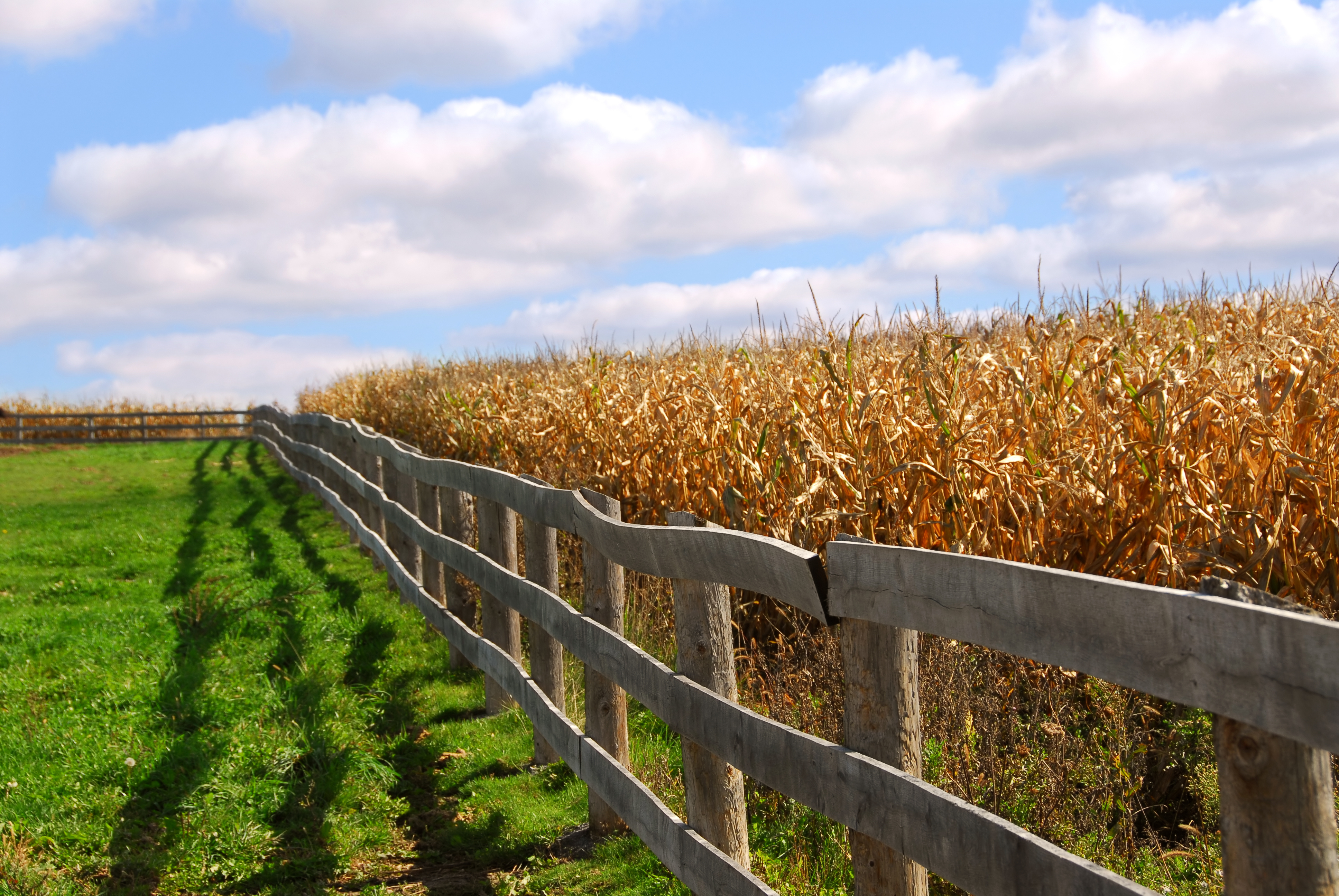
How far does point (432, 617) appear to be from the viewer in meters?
7.83

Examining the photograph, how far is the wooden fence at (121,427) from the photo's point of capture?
36688 mm

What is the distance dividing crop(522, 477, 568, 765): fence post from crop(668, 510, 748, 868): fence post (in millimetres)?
1672

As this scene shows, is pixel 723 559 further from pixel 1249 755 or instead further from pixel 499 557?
pixel 499 557

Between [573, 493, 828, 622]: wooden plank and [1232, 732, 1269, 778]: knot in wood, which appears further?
[573, 493, 828, 622]: wooden plank

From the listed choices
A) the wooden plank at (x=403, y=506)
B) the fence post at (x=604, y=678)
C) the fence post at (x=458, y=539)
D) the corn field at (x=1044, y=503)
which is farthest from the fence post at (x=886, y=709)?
the wooden plank at (x=403, y=506)

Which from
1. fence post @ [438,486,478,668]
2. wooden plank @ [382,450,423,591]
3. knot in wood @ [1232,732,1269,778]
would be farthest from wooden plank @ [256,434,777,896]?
knot in wood @ [1232,732,1269,778]

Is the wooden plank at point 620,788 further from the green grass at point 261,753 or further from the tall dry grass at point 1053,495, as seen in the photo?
the tall dry grass at point 1053,495

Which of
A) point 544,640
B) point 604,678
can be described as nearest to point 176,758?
point 544,640

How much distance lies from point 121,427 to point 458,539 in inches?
1387

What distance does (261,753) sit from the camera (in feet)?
19.6

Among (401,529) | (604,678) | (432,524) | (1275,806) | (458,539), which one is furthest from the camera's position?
(401,529)

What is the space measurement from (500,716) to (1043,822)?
3.72 m

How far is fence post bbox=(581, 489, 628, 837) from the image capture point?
4.61 meters

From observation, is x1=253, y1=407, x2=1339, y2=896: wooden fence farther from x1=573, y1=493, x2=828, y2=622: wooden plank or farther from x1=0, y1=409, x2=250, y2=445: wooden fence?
x1=0, y1=409, x2=250, y2=445: wooden fence
